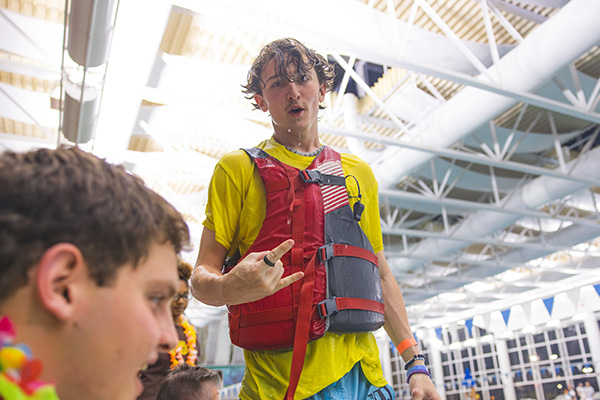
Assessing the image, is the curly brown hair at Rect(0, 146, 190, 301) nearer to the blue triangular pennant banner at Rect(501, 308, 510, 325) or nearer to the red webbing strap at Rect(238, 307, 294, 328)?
the red webbing strap at Rect(238, 307, 294, 328)

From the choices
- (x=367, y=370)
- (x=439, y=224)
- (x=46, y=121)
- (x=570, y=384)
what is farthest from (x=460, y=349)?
(x=367, y=370)

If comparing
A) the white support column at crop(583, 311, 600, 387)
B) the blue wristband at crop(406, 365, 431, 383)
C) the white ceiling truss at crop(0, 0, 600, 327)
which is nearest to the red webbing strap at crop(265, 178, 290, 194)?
the blue wristband at crop(406, 365, 431, 383)

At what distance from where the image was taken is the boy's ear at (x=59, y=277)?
0.64 m

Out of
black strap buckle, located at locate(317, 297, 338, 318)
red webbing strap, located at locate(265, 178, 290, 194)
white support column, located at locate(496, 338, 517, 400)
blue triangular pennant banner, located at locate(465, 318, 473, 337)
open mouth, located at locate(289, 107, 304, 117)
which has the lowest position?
white support column, located at locate(496, 338, 517, 400)

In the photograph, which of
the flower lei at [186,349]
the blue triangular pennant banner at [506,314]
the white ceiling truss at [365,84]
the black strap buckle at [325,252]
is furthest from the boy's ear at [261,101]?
the blue triangular pennant banner at [506,314]

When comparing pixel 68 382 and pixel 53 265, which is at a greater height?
pixel 53 265

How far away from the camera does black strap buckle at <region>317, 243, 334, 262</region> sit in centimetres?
168

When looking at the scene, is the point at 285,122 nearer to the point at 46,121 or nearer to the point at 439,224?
the point at 46,121

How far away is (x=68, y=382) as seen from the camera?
0.69 meters

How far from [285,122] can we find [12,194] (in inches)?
51.8

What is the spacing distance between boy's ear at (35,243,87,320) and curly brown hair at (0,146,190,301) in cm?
2

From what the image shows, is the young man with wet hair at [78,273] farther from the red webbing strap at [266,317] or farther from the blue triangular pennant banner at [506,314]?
the blue triangular pennant banner at [506,314]

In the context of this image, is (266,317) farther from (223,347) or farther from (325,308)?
(223,347)

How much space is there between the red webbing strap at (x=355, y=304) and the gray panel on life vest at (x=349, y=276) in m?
0.01
